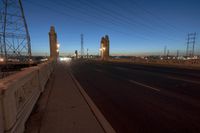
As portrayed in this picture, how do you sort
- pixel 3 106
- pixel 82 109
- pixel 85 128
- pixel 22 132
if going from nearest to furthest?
pixel 3 106 < pixel 22 132 < pixel 85 128 < pixel 82 109

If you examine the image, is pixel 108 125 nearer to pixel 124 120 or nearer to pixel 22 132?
pixel 124 120

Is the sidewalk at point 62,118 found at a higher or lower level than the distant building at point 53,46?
lower

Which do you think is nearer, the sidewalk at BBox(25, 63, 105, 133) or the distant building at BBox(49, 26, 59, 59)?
the sidewalk at BBox(25, 63, 105, 133)

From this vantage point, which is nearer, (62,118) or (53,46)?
(62,118)

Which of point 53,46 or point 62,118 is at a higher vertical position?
point 53,46

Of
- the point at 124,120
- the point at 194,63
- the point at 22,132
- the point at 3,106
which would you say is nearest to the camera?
the point at 3,106

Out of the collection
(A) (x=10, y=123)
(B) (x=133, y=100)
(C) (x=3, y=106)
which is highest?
(C) (x=3, y=106)

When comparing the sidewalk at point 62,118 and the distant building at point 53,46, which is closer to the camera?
the sidewalk at point 62,118

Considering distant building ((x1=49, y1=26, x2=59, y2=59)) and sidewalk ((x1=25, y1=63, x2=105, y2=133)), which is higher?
distant building ((x1=49, y1=26, x2=59, y2=59))

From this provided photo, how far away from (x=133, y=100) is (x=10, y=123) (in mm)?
4923

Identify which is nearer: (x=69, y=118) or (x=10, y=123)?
(x=10, y=123)

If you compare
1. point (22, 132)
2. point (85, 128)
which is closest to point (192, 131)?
point (85, 128)

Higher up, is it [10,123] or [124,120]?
[10,123]

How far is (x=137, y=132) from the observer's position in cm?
412
